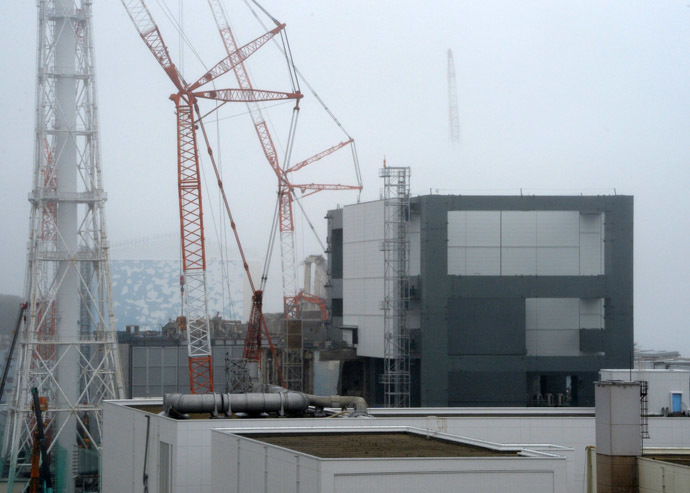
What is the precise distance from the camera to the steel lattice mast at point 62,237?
1975 inches

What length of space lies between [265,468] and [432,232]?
125 feet

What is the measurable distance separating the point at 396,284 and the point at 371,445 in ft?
117

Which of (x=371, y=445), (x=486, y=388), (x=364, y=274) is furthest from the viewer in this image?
(x=364, y=274)

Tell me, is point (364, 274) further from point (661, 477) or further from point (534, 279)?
point (661, 477)

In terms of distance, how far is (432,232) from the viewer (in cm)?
6138

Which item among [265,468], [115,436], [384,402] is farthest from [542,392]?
[265,468]

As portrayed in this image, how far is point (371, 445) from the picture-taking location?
2659 centimetres

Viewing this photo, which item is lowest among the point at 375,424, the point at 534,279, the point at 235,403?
the point at 375,424

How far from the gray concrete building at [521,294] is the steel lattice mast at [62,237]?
65.4ft

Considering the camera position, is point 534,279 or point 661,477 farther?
point 534,279

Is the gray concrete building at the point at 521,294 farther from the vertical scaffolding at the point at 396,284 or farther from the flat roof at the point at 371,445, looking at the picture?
the flat roof at the point at 371,445

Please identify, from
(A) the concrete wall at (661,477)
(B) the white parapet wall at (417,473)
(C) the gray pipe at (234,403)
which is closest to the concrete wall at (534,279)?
(C) the gray pipe at (234,403)

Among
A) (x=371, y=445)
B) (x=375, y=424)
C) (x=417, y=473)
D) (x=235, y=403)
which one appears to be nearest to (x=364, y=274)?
(x=235, y=403)

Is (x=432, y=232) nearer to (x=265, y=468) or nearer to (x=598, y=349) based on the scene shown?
(x=598, y=349)
